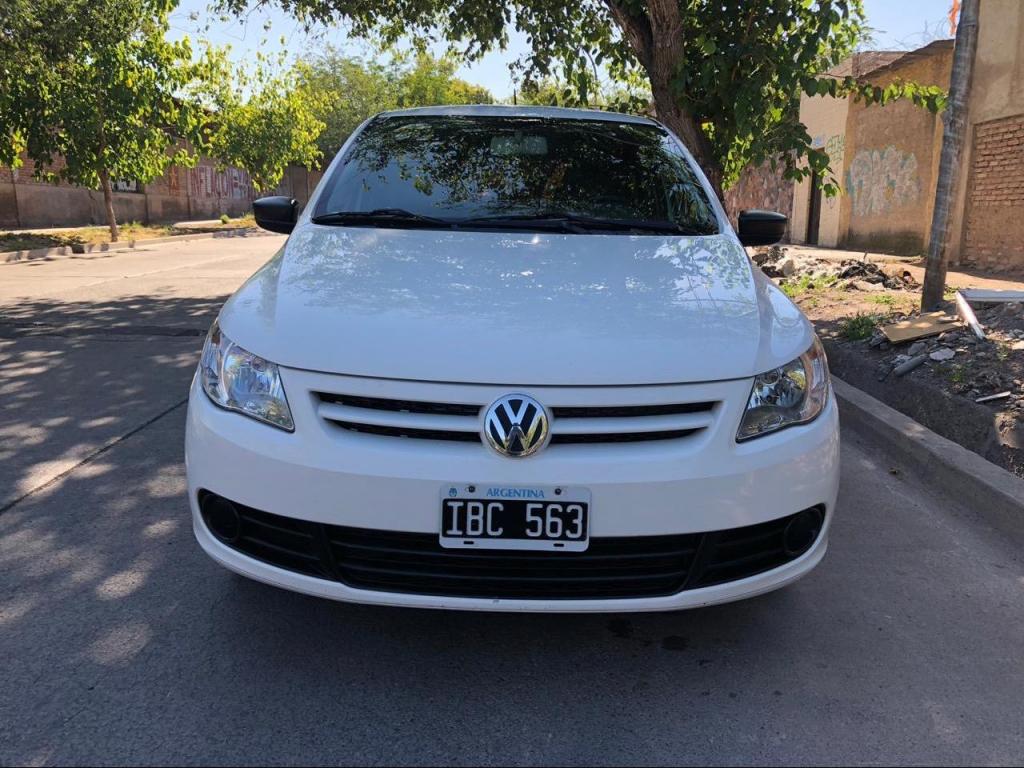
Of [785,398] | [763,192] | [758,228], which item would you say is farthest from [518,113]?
[763,192]

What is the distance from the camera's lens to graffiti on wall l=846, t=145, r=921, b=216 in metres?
15.0

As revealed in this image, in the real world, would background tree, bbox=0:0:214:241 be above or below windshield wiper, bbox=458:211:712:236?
above

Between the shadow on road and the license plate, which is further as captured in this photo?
the shadow on road

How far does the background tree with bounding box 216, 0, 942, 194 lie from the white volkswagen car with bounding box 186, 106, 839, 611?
17.4 feet

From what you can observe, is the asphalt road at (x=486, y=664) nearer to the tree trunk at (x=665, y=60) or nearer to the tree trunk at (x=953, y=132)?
the tree trunk at (x=953, y=132)

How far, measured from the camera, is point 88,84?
1797cm

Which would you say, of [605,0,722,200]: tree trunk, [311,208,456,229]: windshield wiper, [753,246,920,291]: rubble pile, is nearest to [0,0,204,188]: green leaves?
[605,0,722,200]: tree trunk

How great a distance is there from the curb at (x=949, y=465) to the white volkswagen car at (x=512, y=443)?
1.55 metres

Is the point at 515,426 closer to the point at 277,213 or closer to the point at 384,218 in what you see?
the point at 384,218

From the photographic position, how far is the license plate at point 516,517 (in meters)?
2.11

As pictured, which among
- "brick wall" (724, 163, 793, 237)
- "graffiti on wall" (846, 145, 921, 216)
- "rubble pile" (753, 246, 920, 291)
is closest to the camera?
"rubble pile" (753, 246, 920, 291)

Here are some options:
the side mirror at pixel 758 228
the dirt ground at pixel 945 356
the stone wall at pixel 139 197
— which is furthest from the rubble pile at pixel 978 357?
the stone wall at pixel 139 197

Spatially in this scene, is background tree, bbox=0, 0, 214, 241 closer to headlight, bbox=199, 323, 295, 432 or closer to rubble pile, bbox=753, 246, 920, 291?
rubble pile, bbox=753, 246, 920, 291

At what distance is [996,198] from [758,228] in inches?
405
